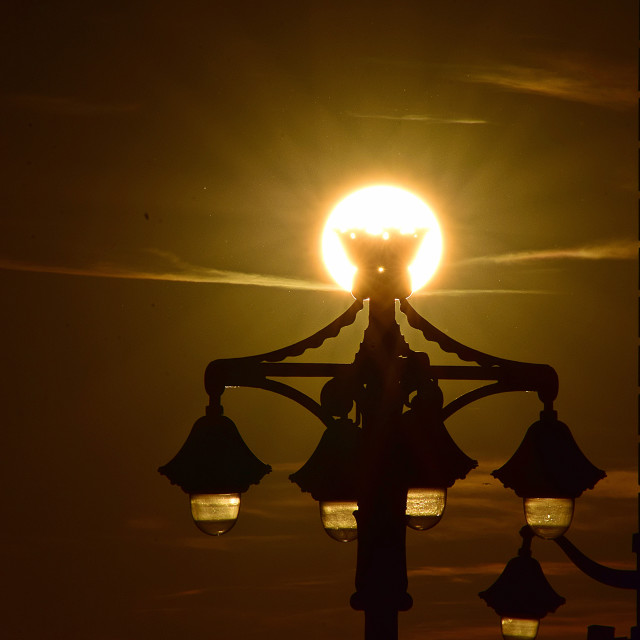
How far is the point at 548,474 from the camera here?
7.68m

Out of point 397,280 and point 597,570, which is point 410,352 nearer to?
point 397,280

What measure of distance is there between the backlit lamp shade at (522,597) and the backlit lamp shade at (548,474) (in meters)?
3.18

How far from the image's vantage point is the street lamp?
694 centimetres

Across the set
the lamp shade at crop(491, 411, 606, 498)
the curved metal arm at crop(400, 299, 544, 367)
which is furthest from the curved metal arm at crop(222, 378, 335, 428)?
the lamp shade at crop(491, 411, 606, 498)

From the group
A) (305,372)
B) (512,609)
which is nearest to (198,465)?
(305,372)

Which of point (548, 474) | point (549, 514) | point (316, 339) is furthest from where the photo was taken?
point (549, 514)

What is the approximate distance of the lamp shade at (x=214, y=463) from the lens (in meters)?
7.57

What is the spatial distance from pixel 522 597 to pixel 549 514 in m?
3.31

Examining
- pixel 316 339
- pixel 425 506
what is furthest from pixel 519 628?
pixel 316 339

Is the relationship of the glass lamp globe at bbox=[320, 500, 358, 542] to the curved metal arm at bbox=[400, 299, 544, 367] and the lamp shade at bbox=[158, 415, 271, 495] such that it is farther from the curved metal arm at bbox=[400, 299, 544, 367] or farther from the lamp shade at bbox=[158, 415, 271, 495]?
the curved metal arm at bbox=[400, 299, 544, 367]

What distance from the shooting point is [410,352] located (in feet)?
23.8

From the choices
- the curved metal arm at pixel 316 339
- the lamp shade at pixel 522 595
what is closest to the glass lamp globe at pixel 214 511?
the curved metal arm at pixel 316 339

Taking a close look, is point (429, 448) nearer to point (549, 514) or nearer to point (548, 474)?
point (548, 474)

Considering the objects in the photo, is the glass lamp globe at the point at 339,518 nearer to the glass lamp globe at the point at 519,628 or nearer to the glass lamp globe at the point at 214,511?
the glass lamp globe at the point at 214,511
